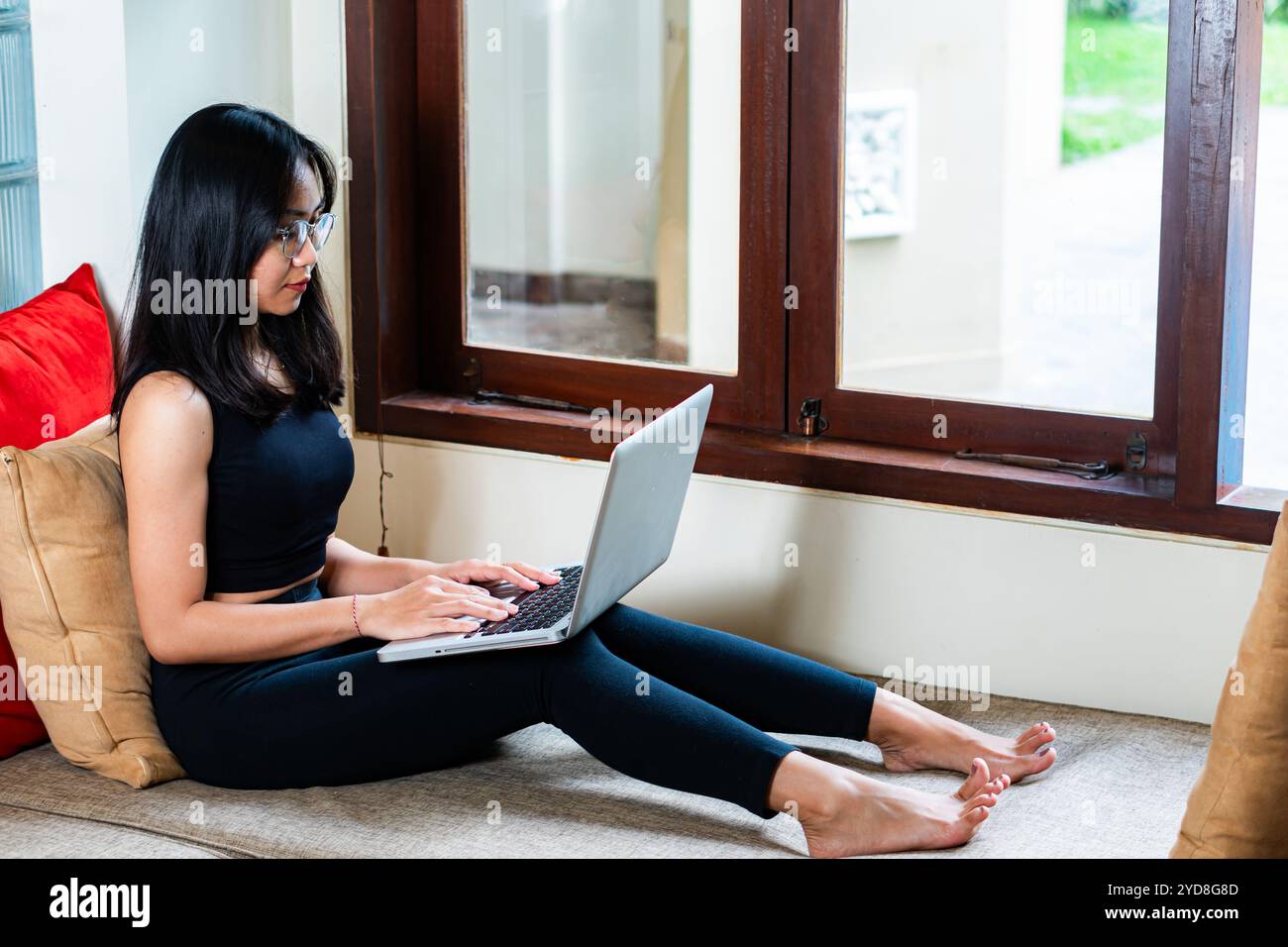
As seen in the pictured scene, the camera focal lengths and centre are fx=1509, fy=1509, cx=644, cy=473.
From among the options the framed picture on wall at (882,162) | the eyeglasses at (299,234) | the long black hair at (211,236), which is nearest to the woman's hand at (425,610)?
the long black hair at (211,236)

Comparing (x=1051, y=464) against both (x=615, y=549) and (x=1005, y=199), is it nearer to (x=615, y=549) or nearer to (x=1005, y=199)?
(x=615, y=549)

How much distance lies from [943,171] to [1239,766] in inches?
66.7

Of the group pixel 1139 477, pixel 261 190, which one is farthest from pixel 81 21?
pixel 1139 477

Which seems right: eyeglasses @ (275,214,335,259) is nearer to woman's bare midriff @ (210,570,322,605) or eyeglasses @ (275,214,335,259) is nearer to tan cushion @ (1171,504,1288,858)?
woman's bare midriff @ (210,570,322,605)

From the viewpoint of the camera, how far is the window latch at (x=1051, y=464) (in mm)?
2074

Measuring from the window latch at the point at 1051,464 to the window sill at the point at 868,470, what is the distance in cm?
1

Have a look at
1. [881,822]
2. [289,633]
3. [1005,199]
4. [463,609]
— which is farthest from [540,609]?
[1005,199]

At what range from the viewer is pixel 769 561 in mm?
2275

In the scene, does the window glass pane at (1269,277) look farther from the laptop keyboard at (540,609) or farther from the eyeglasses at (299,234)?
the eyeglasses at (299,234)

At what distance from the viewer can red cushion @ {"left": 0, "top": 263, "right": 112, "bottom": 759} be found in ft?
6.27

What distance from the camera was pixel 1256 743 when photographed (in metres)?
1.37

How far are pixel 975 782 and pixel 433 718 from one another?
65 cm

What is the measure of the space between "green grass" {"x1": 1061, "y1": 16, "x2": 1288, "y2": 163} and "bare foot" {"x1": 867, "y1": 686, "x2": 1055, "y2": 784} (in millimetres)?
849

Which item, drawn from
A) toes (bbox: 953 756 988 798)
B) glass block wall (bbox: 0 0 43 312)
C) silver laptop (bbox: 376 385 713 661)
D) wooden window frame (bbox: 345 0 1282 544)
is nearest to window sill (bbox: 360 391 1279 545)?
wooden window frame (bbox: 345 0 1282 544)
